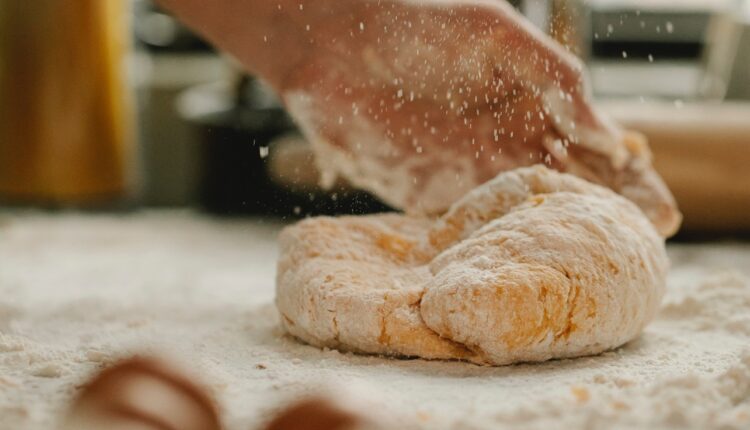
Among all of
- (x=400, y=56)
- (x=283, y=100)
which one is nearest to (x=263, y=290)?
(x=283, y=100)

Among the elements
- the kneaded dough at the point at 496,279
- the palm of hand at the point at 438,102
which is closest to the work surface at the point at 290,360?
the kneaded dough at the point at 496,279

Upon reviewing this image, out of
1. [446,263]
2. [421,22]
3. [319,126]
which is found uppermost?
[421,22]

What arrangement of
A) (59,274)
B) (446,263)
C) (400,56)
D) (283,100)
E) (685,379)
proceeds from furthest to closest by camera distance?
(59,274)
(283,100)
(400,56)
(446,263)
(685,379)

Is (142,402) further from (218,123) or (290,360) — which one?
(218,123)

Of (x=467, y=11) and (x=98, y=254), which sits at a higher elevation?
(x=467, y=11)

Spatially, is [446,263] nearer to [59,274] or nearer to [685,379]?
[685,379]

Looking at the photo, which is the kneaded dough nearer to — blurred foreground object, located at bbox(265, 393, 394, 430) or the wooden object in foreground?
blurred foreground object, located at bbox(265, 393, 394, 430)

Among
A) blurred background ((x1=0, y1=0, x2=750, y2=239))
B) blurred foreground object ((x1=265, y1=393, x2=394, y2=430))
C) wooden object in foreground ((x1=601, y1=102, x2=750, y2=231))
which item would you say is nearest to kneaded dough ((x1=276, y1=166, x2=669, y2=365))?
blurred foreground object ((x1=265, y1=393, x2=394, y2=430))
